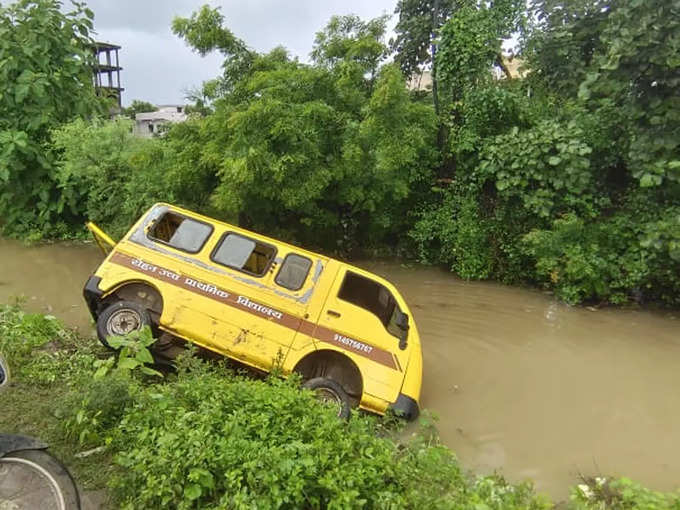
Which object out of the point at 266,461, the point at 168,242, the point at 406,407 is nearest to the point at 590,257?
the point at 406,407

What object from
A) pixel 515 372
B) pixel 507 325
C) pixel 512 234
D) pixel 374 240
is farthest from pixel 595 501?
pixel 374 240

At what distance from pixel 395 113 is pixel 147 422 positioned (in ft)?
26.2

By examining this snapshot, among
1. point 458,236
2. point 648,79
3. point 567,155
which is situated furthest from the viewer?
point 458,236

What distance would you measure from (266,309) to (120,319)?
1.78 meters

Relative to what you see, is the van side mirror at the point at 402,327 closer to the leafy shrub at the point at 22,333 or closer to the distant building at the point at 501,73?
the leafy shrub at the point at 22,333

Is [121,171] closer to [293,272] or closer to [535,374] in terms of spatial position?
[293,272]

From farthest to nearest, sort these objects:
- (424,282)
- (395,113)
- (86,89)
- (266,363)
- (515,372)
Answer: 1. (86,89)
2. (424,282)
3. (395,113)
4. (515,372)
5. (266,363)

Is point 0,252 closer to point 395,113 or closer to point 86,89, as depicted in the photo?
point 86,89

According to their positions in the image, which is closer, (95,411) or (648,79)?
(95,411)

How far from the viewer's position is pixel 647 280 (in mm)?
9578

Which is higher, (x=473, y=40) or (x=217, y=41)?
(x=473, y=40)

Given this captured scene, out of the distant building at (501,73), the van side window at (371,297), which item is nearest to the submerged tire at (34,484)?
the van side window at (371,297)

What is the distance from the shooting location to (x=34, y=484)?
9.32ft

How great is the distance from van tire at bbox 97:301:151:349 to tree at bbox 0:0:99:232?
28.1ft
